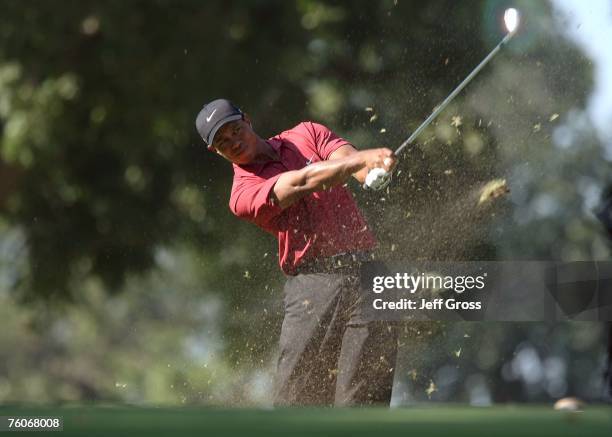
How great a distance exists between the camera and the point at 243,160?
7.28m

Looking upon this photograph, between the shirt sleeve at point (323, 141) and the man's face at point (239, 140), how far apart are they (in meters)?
0.35

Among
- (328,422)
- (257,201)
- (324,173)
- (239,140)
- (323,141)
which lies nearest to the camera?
(328,422)

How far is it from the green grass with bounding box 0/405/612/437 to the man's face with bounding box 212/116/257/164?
52.4 inches

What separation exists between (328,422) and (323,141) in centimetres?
203

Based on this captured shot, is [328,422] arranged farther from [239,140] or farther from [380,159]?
[239,140]

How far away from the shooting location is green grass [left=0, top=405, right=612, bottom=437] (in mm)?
5422

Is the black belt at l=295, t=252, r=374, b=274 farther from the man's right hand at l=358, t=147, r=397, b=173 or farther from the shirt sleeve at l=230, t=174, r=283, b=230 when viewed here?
the man's right hand at l=358, t=147, r=397, b=173

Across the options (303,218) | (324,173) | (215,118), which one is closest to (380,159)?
(324,173)

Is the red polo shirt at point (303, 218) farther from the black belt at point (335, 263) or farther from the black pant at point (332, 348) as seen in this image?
the black pant at point (332, 348)

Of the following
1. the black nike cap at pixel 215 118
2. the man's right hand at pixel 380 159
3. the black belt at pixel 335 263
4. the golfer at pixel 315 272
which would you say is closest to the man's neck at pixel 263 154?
the golfer at pixel 315 272

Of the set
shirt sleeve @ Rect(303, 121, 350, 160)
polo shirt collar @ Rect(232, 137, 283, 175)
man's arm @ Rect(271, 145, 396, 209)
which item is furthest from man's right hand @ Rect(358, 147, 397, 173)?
polo shirt collar @ Rect(232, 137, 283, 175)

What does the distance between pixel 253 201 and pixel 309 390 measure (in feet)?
3.19

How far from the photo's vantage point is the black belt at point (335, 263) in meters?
7.10

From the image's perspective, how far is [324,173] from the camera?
22.2 ft
